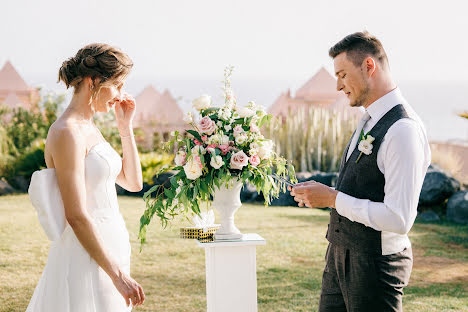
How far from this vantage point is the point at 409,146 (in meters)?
2.68

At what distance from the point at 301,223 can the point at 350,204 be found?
7813 millimetres

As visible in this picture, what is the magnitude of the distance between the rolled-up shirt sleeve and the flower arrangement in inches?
41.0

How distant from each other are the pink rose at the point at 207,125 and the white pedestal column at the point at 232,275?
69 centimetres

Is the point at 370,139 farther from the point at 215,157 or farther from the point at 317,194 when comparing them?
the point at 215,157

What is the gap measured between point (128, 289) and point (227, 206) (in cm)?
132

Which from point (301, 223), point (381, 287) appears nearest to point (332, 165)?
point (301, 223)

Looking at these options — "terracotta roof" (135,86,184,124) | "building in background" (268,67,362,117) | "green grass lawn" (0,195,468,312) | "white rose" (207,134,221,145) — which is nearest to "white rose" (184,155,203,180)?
"white rose" (207,134,221,145)

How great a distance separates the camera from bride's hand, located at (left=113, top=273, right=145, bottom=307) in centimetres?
271

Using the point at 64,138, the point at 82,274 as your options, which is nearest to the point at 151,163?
the point at 82,274

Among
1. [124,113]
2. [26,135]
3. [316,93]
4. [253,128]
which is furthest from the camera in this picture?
[316,93]

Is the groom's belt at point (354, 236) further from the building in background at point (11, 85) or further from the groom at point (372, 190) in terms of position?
the building in background at point (11, 85)

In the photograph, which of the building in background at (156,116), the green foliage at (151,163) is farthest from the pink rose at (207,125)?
the building in background at (156,116)

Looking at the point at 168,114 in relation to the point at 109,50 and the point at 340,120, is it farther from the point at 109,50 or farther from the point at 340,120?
the point at 109,50

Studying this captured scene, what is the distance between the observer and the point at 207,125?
3.71m
